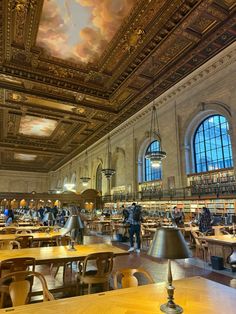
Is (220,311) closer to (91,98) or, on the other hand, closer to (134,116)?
(91,98)

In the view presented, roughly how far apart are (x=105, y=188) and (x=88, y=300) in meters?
20.0

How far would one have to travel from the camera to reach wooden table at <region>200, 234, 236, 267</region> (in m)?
5.24

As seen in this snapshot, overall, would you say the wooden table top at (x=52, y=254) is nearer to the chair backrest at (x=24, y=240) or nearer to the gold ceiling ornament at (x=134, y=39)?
the chair backrest at (x=24, y=240)

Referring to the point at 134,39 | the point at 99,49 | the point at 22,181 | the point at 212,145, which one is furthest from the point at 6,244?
the point at 22,181

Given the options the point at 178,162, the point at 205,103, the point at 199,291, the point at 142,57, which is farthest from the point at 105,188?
the point at 199,291

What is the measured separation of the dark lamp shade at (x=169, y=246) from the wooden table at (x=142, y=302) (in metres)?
0.41

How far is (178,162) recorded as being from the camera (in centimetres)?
1303

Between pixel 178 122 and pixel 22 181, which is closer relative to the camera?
pixel 178 122

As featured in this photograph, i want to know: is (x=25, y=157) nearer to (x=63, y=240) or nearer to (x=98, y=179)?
(x=98, y=179)

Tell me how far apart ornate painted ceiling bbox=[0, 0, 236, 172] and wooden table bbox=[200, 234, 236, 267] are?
6423mm

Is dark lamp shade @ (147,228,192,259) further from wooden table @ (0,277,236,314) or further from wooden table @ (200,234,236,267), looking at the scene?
wooden table @ (200,234,236,267)

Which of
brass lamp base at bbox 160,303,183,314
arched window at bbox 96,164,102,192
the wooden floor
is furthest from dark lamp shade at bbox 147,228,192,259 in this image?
arched window at bbox 96,164,102,192

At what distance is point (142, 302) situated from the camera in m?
1.84

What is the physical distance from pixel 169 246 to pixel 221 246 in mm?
4820
